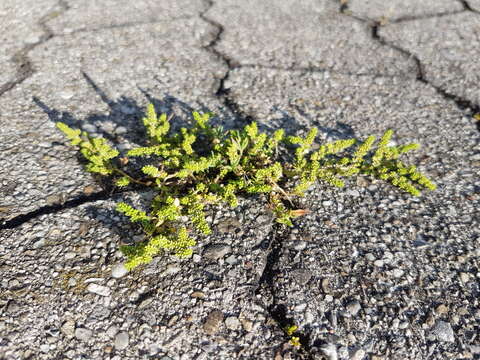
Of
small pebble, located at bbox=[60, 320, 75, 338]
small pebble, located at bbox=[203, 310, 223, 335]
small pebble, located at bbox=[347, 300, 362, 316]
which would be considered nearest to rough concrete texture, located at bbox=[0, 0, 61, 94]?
small pebble, located at bbox=[60, 320, 75, 338]

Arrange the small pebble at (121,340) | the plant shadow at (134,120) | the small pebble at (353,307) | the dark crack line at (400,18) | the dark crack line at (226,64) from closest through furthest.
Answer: the small pebble at (121,340), the small pebble at (353,307), the plant shadow at (134,120), the dark crack line at (226,64), the dark crack line at (400,18)

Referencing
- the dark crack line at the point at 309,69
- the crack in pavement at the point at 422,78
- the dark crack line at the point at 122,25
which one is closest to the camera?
the crack in pavement at the point at 422,78

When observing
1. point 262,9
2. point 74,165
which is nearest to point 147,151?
point 74,165

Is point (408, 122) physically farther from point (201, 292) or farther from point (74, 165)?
point (74, 165)

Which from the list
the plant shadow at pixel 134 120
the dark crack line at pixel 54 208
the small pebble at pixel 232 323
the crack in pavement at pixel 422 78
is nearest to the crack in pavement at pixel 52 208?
the dark crack line at pixel 54 208

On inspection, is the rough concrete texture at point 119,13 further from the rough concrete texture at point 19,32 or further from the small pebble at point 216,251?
the small pebble at point 216,251
